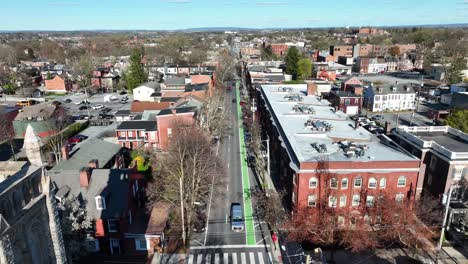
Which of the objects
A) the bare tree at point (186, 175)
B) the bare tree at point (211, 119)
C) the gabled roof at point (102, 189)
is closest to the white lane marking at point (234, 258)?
the bare tree at point (186, 175)

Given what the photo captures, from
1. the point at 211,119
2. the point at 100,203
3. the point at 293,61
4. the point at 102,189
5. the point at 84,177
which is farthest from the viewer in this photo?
the point at 293,61

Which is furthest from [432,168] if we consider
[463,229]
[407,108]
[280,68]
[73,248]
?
[280,68]

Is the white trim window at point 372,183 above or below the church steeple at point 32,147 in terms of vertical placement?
below

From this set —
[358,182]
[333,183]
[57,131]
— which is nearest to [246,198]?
[333,183]

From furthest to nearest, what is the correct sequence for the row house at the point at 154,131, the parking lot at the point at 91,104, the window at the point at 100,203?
the parking lot at the point at 91,104, the row house at the point at 154,131, the window at the point at 100,203

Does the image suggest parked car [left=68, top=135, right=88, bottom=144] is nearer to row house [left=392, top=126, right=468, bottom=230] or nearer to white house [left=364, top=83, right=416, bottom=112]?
row house [left=392, top=126, right=468, bottom=230]

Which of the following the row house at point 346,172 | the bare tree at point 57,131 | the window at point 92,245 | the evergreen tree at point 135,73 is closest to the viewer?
the window at point 92,245

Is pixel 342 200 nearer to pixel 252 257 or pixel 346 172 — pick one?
pixel 346 172

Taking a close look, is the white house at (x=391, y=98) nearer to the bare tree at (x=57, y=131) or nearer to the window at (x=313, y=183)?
the window at (x=313, y=183)
